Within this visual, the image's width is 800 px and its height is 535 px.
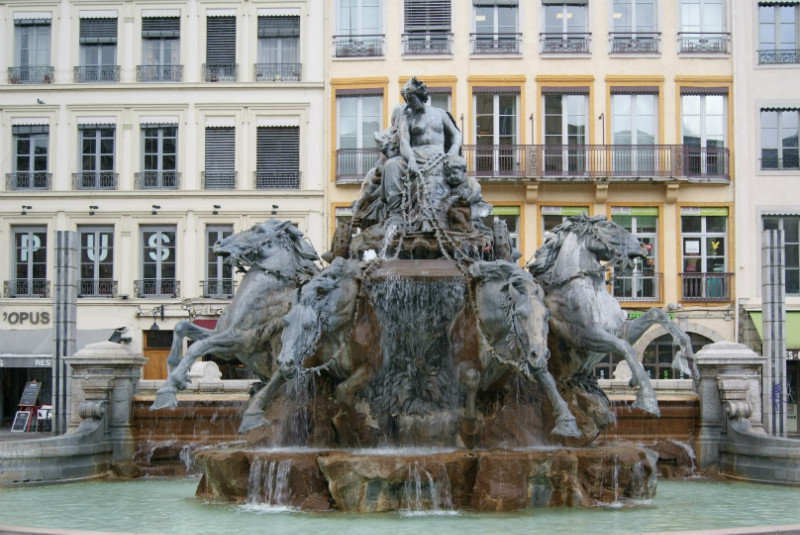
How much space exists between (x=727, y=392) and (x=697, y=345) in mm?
19670

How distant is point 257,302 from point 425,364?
2.43m

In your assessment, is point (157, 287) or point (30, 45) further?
point (30, 45)

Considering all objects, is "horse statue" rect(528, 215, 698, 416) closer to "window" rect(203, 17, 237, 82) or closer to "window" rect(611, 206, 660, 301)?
"window" rect(611, 206, 660, 301)

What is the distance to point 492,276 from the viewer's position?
13.3 metres

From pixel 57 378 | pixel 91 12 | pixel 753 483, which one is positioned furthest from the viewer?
pixel 91 12

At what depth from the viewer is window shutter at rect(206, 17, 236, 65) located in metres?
38.8

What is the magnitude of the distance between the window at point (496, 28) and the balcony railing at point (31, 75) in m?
14.8

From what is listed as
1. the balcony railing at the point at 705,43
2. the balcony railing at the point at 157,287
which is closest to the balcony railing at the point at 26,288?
the balcony railing at the point at 157,287

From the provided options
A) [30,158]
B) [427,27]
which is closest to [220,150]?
[30,158]

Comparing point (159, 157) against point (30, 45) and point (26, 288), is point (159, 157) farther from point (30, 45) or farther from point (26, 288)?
point (26, 288)

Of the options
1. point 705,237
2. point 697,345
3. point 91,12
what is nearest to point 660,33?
point 705,237

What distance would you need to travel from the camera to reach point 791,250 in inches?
1439

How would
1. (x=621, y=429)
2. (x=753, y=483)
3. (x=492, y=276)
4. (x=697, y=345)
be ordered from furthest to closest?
1. (x=697, y=345)
2. (x=621, y=429)
3. (x=753, y=483)
4. (x=492, y=276)

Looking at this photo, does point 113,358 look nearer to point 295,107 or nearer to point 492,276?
point 492,276
